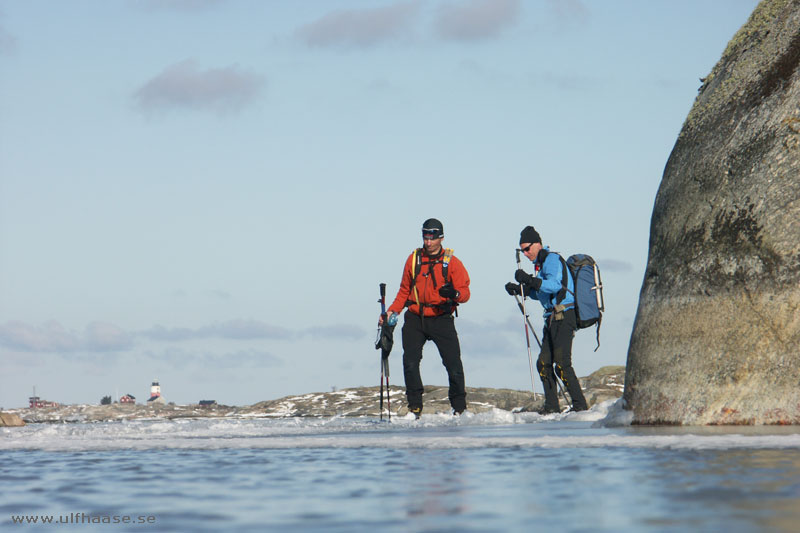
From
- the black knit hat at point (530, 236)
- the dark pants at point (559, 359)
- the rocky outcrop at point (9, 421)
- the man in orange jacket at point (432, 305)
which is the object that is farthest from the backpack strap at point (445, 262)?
the rocky outcrop at point (9, 421)

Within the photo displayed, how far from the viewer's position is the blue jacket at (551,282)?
12.6 metres

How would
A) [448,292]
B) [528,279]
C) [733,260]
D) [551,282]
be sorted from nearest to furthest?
[733,260]
[551,282]
[448,292]
[528,279]

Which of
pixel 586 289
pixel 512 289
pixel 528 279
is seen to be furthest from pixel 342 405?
pixel 586 289

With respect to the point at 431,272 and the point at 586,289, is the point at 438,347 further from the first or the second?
the point at 586,289

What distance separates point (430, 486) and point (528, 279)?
901 centimetres

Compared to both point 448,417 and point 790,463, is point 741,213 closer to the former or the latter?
point 790,463

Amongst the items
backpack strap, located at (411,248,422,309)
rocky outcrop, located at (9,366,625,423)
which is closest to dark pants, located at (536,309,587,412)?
backpack strap, located at (411,248,422,309)

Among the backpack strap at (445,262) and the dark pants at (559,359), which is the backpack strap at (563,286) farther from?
the backpack strap at (445,262)

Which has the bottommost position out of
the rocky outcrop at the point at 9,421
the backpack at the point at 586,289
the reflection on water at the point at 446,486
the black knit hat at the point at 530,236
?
the reflection on water at the point at 446,486

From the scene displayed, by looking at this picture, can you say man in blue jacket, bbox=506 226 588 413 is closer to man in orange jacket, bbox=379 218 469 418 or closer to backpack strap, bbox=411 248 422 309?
man in orange jacket, bbox=379 218 469 418

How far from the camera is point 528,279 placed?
13.1 meters

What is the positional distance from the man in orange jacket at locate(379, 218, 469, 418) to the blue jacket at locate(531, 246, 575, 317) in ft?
3.62

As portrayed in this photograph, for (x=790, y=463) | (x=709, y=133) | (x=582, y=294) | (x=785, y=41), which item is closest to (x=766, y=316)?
(x=709, y=133)

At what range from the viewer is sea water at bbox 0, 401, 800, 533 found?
3.32 meters
